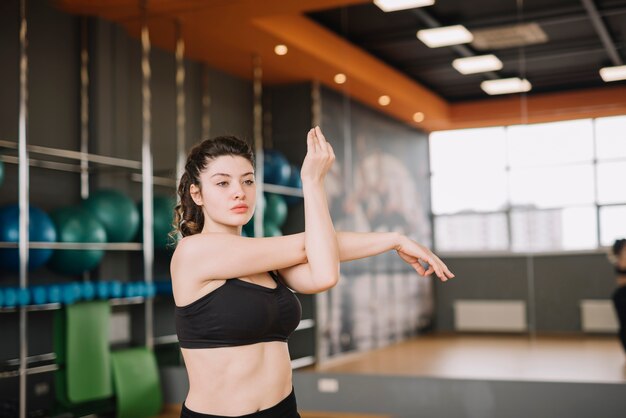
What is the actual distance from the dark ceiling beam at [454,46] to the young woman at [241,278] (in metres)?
3.53

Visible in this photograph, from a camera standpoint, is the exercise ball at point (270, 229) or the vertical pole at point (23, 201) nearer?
the vertical pole at point (23, 201)

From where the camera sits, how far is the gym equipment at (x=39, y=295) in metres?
4.15

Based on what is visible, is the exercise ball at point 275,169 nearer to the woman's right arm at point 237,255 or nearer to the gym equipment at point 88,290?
the gym equipment at point 88,290

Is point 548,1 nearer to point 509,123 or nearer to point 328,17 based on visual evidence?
point 509,123

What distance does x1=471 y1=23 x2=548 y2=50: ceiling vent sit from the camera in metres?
4.80

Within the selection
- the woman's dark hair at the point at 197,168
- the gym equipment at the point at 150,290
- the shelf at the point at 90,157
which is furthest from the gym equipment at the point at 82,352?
the woman's dark hair at the point at 197,168

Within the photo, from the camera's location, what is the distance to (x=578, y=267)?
455 centimetres

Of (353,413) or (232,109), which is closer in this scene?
(353,413)

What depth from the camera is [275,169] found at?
5.74 m

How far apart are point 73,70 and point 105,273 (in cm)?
141

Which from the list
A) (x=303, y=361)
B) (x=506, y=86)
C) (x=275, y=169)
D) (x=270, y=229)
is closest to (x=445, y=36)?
(x=506, y=86)

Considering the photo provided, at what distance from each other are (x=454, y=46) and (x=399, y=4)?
1.52ft

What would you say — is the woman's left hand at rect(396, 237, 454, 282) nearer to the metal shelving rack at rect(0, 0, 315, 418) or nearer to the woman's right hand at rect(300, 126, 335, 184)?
the woman's right hand at rect(300, 126, 335, 184)

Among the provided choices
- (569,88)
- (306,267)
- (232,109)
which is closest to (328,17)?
(232,109)
